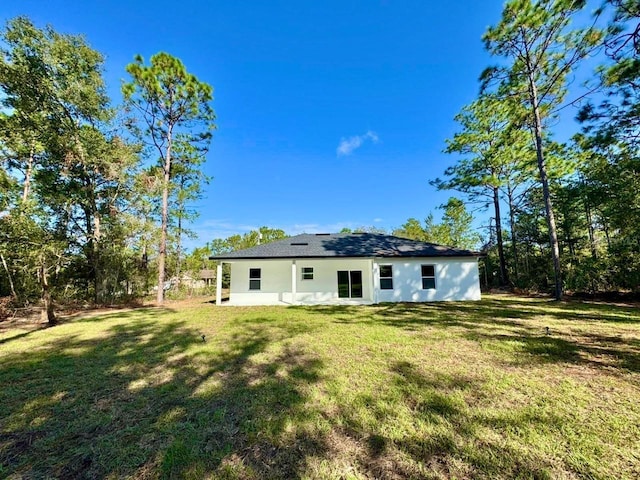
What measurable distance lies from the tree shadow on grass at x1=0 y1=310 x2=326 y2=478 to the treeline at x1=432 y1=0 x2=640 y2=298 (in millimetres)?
7778

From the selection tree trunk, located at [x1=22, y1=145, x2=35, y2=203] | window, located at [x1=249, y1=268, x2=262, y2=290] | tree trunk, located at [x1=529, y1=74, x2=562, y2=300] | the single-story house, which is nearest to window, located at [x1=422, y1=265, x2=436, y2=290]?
the single-story house

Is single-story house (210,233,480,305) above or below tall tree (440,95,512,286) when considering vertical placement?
below

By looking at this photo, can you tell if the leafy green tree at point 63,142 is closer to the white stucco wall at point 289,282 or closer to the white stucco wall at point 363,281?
the white stucco wall at point 289,282

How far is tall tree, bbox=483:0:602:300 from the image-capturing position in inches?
408

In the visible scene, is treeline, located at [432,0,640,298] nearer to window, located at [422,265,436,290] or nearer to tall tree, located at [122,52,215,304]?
window, located at [422,265,436,290]

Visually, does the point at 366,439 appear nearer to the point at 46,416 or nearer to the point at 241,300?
the point at 46,416

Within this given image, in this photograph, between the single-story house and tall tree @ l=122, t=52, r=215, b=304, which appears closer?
the single-story house

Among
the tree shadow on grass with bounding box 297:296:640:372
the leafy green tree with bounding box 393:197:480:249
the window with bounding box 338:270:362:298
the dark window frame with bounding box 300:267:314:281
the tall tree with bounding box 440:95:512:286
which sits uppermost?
the tall tree with bounding box 440:95:512:286

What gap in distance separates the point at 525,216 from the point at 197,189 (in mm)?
23761

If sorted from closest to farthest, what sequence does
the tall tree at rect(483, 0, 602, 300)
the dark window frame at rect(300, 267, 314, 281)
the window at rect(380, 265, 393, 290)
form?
the tall tree at rect(483, 0, 602, 300) < the window at rect(380, 265, 393, 290) < the dark window frame at rect(300, 267, 314, 281)

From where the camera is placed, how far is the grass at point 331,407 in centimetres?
220

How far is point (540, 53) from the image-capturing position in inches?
445

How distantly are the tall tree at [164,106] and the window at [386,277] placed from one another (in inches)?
451

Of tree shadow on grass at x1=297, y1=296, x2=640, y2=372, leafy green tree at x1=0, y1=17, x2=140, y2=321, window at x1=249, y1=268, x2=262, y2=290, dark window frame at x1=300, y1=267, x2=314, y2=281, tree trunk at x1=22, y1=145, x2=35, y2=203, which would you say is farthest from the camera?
dark window frame at x1=300, y1=267, x2=314, y2=281
